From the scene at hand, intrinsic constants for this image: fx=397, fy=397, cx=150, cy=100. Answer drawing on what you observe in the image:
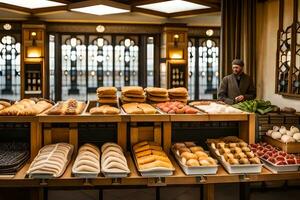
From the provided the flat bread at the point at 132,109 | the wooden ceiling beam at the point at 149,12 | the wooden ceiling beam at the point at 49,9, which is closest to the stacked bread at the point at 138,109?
the flat bread at the point at 132,109

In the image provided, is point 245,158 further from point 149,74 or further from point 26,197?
point 149,74

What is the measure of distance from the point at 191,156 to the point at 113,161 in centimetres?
62

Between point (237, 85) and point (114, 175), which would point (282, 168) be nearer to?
point (114, 175)

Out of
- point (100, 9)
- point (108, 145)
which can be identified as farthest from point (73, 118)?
point (100, 9)

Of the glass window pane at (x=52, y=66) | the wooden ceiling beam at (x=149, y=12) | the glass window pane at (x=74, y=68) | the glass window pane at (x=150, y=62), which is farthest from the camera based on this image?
the glass window pane at (x=150, y=62)

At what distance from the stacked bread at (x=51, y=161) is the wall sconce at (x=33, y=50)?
8785mm

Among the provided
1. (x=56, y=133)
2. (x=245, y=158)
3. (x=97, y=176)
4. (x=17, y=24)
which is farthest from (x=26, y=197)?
(x=17, y=24)

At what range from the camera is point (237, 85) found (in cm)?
611

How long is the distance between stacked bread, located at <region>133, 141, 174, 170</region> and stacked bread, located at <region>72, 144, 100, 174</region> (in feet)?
1.05

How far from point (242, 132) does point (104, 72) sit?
9.59 metres

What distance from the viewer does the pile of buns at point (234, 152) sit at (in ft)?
10.1

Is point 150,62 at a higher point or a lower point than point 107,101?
higher

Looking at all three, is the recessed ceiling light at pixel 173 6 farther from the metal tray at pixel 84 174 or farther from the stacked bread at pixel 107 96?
the metal tray at pixel 84 174

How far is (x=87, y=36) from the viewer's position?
496 inches
